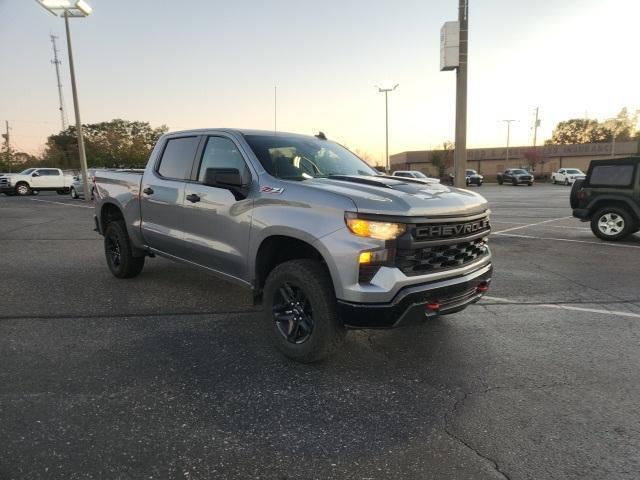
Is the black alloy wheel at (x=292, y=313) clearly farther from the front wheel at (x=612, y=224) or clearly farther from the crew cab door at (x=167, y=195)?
the front wheel at (x=612, y=224)

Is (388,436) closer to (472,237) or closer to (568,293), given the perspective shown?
(472,237)

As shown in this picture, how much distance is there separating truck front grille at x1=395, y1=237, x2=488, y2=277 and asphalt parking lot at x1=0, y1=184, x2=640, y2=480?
0.81 metres

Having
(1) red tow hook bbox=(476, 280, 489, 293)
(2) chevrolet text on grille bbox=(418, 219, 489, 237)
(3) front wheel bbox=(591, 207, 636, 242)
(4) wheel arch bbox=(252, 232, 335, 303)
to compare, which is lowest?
(3) front wheel bbox=(591, 207, 636, 242)

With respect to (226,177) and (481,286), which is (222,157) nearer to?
(226,177)

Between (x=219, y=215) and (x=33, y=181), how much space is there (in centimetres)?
3178

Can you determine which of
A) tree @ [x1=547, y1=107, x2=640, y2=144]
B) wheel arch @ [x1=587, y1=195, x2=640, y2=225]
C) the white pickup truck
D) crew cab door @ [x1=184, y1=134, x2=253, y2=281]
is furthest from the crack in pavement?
tree @ [x1=547, y1=107, x2=640, y2=144]

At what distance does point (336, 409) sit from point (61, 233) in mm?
10492

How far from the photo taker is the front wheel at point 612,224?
31.8ft

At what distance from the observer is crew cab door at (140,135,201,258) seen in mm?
4852

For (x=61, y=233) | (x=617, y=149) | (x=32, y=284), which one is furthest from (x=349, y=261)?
(x=617, y=149)

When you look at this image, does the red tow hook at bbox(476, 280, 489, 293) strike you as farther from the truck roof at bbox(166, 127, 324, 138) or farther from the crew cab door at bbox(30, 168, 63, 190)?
the crew cab door at bbox(30, 168, 63, 190)

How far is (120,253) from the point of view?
6.15 meters

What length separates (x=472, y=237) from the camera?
3717 mm

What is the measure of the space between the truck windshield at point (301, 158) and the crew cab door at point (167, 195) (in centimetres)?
94
